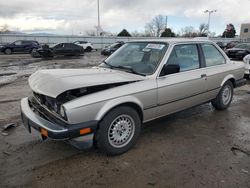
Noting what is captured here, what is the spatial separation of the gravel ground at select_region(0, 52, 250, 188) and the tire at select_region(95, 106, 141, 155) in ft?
0.51

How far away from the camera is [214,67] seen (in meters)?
4.82

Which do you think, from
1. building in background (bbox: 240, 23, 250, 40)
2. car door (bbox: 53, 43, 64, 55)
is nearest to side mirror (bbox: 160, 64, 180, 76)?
car door (bbox: 53, 43, 64, 55)

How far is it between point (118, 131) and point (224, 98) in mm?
3261

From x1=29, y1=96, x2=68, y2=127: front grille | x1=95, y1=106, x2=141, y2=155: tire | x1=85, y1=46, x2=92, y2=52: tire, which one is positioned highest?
x1=85, y1=46, x2=92, y2=52: tire

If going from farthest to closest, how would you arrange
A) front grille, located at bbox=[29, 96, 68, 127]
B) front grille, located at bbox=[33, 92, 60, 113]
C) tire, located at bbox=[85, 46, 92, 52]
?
1. tire, located at bbox=[85, 46, 92, 52]
2. front grille, located at bbox=[33, 92, 60, 113]
3. front grille, located at bbox=[29, 96, 68, 127]

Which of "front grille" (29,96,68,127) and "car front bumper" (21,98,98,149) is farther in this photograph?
"front grille" (29,96,68,127)

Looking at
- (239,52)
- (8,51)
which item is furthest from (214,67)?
(8,51)

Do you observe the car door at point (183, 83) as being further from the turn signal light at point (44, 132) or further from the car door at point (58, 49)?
the car door at point (58, 49)

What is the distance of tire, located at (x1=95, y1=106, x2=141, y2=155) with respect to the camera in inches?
124

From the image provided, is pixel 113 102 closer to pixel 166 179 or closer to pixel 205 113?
pixel 166 179

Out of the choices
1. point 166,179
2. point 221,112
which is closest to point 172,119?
point 221,112

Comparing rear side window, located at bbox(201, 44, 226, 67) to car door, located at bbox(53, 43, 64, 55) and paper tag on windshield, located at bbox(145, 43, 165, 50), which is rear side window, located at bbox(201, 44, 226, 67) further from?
car door, located at bbox(53, 43, 64, 55)

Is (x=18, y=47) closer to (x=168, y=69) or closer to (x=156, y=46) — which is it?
(x=156, y=46)

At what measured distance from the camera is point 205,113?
17.4 feet
